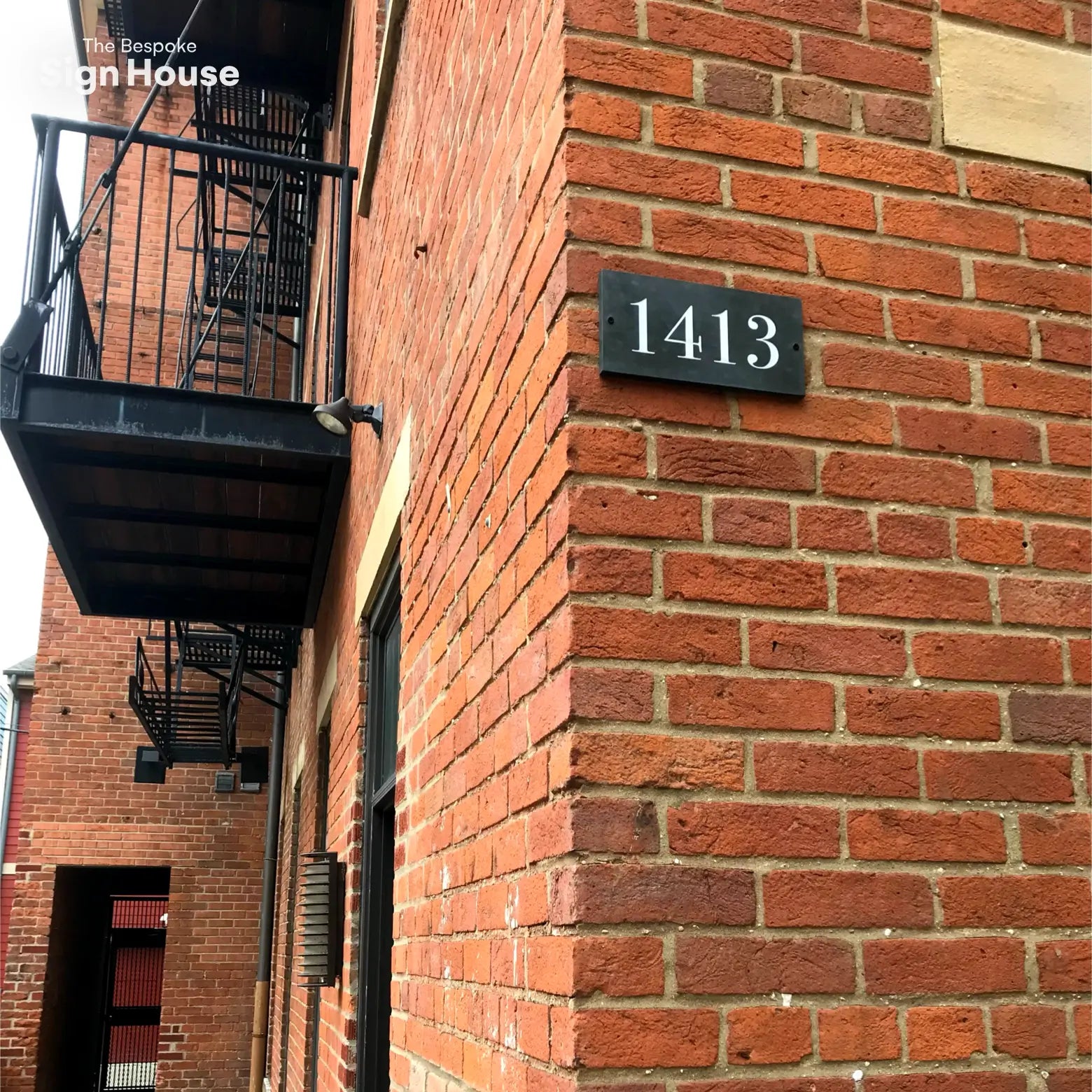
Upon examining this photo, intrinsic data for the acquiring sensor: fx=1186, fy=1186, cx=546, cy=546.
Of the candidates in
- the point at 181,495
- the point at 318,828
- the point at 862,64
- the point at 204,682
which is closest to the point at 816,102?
the point at 862,64

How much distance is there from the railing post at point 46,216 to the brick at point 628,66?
381cm

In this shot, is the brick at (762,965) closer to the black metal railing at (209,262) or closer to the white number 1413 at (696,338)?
the white number 1413 at (696,338)

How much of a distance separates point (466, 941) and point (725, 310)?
133cm

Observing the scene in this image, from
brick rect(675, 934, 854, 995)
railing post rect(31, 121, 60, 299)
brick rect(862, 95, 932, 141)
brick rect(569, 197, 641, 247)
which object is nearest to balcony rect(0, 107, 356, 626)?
railing post rect(31, 121, 60, 299)

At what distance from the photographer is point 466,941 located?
7.75 feet

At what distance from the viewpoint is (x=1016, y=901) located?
1831mm

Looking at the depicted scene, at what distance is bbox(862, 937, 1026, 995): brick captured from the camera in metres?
1.75

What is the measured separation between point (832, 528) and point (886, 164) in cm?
70

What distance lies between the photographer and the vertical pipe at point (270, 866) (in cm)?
1141

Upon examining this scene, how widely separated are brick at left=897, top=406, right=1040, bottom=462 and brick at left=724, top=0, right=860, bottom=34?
0.74 m

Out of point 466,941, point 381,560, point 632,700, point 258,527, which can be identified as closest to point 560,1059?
point 632,700

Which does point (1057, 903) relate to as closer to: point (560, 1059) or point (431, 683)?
point (560, 1059)

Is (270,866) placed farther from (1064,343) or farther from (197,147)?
(1064,343)

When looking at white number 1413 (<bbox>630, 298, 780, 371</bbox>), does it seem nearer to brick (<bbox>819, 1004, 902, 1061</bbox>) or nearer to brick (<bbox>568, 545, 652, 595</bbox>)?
brick (<bbox>568, 545, 652, 595</bbox>)
